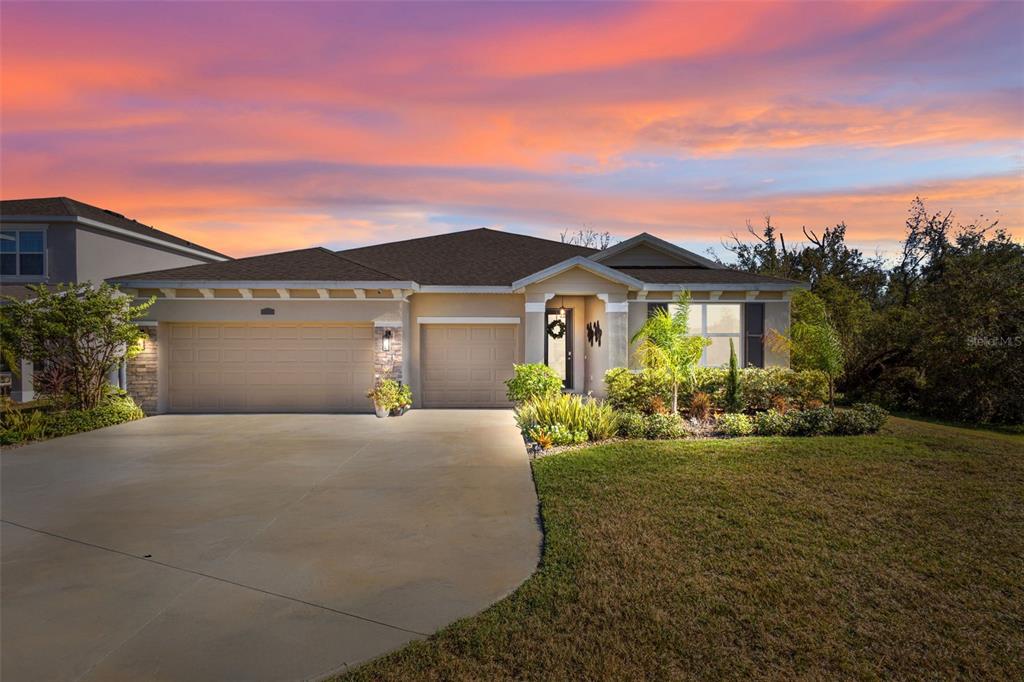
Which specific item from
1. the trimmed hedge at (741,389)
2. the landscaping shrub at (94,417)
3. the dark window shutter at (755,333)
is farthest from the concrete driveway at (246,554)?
the dark window shutter at (755,333)

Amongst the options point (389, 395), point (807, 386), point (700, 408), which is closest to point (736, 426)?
point (700, 408)

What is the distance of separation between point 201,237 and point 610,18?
19.0 m

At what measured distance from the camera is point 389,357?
1373 centimetres

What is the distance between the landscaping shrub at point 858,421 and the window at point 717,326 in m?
4.07

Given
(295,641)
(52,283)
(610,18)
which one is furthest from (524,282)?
(52,283)

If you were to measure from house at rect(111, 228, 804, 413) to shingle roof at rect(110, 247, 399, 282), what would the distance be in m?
0.05

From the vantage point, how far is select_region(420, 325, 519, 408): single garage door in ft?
48.6

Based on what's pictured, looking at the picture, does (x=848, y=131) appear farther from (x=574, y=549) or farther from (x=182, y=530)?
(x=182, y=530)

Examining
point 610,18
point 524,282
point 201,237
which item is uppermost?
point 610,18

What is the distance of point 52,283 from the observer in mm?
16547

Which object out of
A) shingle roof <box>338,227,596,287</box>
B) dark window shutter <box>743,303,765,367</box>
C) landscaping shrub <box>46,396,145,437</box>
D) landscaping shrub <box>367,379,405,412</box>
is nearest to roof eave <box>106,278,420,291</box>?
shingle roof <box>338,227,596,287</box>

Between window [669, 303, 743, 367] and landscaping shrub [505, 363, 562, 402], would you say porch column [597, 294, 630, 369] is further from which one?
landscaping shrub [505, 363, 562, 402]

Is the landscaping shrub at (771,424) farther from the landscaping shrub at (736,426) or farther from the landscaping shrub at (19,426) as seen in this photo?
the landscaping shrub at (19,426)

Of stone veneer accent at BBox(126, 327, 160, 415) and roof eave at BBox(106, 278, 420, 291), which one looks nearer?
roof eave at BBox(106, 278, 420, 291)
